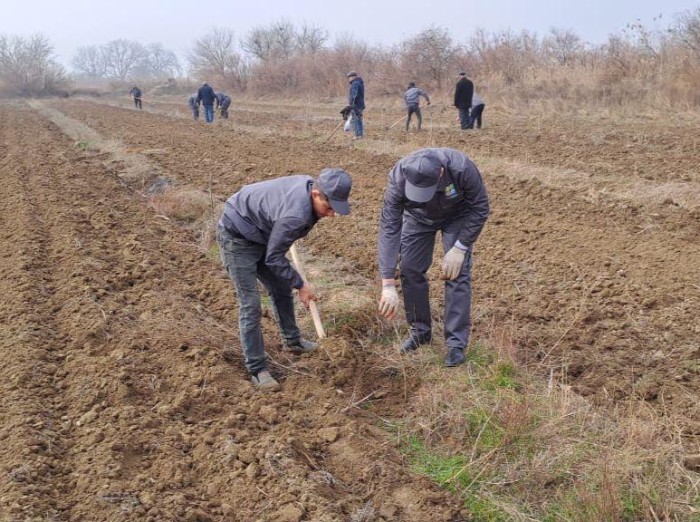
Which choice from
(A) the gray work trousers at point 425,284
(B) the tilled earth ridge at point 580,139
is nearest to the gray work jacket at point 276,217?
(A) the gray work trousers at point 425,284

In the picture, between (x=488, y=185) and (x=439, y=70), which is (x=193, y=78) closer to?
(x=439, y=70)

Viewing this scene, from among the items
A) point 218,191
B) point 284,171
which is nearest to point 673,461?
point 218,191

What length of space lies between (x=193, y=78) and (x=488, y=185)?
49.2 meters

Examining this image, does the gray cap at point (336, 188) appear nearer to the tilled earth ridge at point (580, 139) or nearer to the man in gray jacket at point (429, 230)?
the man in gray jacket at point (429, 230)

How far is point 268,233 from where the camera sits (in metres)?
4.05

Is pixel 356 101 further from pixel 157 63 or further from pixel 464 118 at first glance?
pixel 157 63

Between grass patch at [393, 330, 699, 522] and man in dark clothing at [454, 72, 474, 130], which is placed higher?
man in dark clothing at [454, 72, 474, 130]

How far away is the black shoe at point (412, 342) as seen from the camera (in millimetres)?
4516

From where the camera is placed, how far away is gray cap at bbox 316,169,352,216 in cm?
362

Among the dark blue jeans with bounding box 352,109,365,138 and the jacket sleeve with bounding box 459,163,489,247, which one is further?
the dark blue jeans with bounding box 352,109,365,138

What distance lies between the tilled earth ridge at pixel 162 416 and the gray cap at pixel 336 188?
121 cm

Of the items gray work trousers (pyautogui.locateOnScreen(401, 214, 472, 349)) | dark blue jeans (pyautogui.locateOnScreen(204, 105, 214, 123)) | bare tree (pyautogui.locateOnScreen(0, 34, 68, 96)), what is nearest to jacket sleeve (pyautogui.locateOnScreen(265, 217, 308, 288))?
gray work trousers (pyautogui.locateOnScreen(401, 214, 472, 349))

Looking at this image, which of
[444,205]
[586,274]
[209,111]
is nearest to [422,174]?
[444,205]

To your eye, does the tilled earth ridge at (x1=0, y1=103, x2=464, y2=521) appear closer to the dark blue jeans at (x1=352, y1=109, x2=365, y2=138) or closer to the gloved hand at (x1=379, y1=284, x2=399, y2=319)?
the gloved hand at (x1=379, y1=284, x2=399, y2=319)
